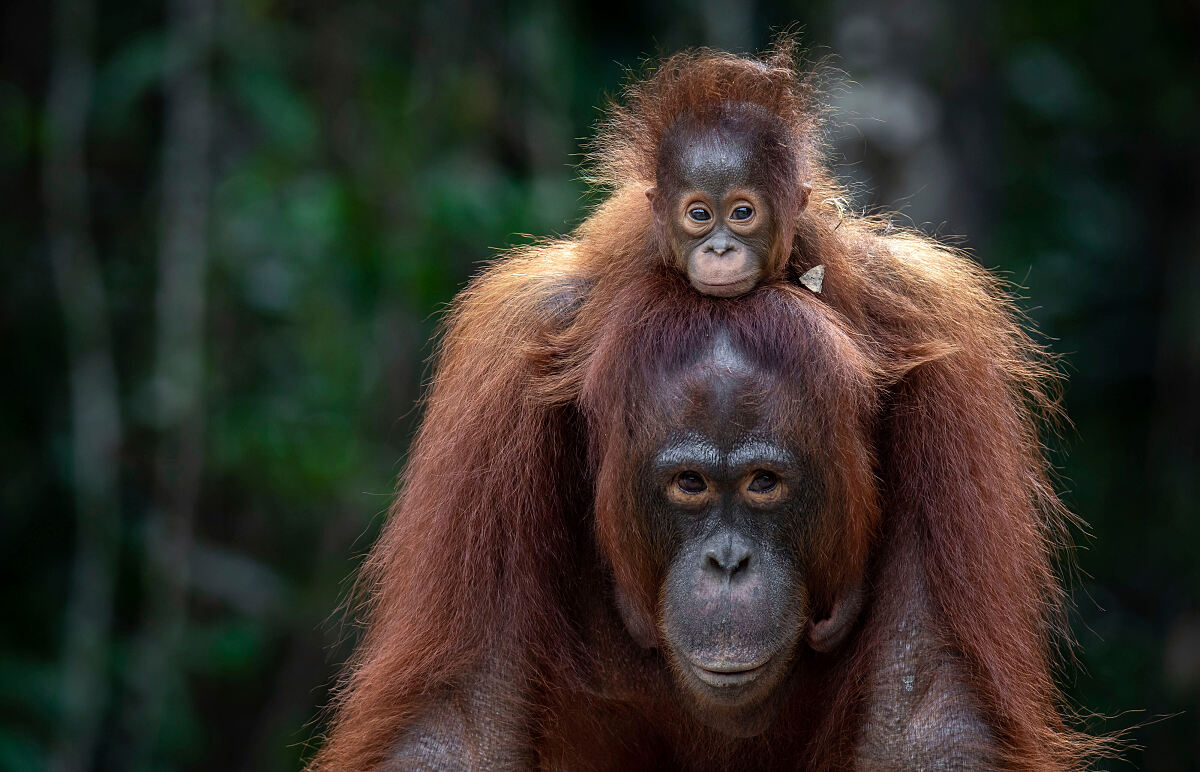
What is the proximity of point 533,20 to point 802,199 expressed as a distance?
13.1ft

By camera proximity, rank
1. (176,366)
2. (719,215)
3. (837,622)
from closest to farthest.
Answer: (719,215) → (837,622) → (176,366)

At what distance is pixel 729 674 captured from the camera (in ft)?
9.91

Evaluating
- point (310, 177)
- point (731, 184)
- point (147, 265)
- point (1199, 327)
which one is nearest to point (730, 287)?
point (731, 184)

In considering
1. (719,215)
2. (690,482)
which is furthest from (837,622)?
(719,215)

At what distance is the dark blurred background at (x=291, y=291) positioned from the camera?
238 inches

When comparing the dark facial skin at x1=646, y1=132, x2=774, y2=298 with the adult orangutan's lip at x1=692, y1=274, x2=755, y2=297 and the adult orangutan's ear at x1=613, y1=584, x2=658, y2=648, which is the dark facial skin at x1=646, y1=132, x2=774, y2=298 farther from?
the adult orangutan's ear at x1=613, y1=584, x2=658, y2=648

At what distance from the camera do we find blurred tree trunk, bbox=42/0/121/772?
5852 millimetres

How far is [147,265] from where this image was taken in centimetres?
659

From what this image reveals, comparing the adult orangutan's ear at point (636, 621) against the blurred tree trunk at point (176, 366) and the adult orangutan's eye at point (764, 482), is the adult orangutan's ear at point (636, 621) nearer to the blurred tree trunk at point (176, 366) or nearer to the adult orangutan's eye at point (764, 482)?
the adult orangutan's eye at point (764, 482)

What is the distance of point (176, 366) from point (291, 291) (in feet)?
2.55

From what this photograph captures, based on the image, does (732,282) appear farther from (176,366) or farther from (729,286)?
(176,366)

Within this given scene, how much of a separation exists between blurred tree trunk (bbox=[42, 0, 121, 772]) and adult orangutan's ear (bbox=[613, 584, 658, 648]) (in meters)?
3.19

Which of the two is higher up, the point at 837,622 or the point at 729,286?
the point at 729,286

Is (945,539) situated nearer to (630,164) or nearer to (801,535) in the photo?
(801,535)
